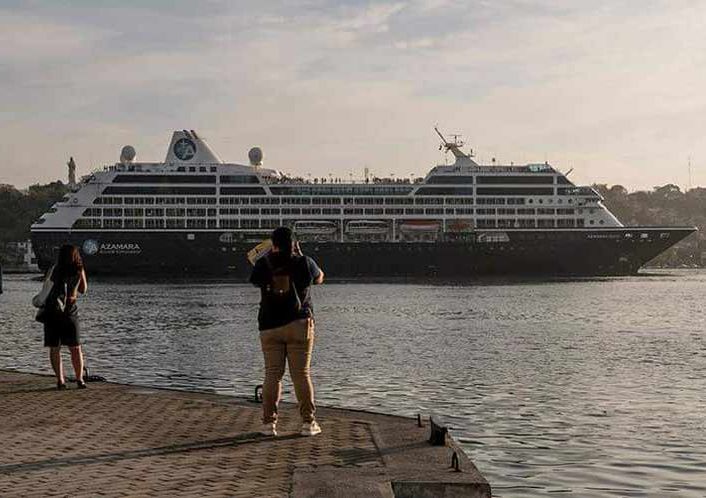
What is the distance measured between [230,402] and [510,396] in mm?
5419

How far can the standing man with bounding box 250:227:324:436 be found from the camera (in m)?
9.95

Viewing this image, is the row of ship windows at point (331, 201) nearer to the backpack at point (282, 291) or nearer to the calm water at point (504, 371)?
the calm water at point (504, 371)

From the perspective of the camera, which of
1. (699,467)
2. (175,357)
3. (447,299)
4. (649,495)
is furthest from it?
(447,299)

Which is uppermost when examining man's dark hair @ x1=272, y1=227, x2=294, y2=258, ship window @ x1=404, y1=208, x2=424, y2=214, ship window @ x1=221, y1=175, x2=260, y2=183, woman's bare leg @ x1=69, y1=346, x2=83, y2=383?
ship window @ x1=221, y1=175, x2=260, y2=183

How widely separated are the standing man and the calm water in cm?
204

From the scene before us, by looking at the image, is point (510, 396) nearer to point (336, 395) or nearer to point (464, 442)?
point (336, 395)

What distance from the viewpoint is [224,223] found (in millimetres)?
98562

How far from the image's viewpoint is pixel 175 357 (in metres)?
23.4

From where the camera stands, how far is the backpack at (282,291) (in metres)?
9.95

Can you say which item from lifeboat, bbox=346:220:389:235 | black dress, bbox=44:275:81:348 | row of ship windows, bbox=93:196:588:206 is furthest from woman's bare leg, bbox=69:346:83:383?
row of ship windows, bbox=93:196:588:206

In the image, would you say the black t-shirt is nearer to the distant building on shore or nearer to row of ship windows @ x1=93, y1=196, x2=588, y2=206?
row of ship windows @ x1=93, y1=196, x2=588, y2=206

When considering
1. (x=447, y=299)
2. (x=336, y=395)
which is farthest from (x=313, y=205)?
(x=336, y=395)

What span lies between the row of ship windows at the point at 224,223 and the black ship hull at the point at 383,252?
4.14ft

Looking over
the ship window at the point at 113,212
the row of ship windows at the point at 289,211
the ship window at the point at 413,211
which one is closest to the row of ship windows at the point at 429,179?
the row of ship windows at the point at 289,211
